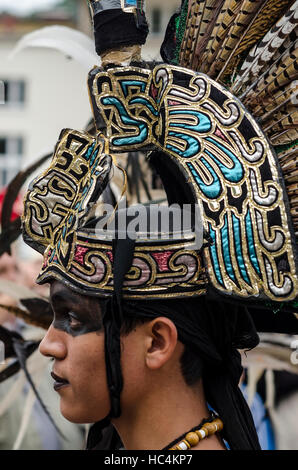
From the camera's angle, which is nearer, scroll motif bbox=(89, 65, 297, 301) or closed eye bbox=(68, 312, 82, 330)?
scroll motif bbox=(89, 65, 297, 301)

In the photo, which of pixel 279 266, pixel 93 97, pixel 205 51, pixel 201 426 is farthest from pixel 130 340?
pixel 205 51

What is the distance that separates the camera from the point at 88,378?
2146mm

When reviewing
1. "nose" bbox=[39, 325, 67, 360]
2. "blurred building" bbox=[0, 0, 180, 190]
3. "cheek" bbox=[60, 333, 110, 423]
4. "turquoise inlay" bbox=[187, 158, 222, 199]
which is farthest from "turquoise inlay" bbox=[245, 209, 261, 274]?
"blurred building" bbox=[0, 0, 180, 190]

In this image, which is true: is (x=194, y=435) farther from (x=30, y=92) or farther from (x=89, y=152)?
(x=30, y=92)

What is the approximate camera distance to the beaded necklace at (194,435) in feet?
7.16

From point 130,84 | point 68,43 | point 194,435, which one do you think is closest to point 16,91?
point 68,43

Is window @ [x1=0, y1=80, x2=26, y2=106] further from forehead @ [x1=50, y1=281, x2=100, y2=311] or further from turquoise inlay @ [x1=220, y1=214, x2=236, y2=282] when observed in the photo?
turquoise inlay @ [x1=220, y1=214, x2=236, y2=282]

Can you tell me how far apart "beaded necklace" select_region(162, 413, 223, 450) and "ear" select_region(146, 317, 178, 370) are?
0.75 ft

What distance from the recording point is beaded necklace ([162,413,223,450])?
218 centimetres

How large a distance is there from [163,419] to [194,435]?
0.10 meters

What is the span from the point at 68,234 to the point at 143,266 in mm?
256

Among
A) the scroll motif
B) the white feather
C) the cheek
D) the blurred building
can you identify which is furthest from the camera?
the blurred building

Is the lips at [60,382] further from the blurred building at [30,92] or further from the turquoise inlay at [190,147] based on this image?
the blurred building at [30,92]
